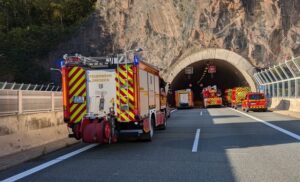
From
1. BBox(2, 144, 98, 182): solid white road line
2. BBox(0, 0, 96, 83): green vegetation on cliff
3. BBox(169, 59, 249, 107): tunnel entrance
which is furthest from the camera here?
BBox(0, 0, 96, 83): green vegetation on cliff

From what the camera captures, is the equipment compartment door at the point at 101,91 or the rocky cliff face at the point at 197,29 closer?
the equipment compartment door at the point at 101,91

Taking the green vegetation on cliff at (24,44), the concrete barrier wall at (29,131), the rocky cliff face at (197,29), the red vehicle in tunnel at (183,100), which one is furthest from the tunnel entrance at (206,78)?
the concrete barrier wall at (29,131)

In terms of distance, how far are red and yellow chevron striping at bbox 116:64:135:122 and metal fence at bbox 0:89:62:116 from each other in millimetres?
3165

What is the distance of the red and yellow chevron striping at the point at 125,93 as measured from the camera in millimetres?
13695

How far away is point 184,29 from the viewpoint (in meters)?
56.7

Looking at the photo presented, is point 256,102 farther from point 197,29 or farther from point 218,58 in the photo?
point 197,29

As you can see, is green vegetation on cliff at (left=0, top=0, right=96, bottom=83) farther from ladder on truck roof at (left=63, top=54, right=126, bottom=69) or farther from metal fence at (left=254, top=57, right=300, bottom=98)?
ladder on truck roof at (left=63, top=54, right=126, bottom=69)

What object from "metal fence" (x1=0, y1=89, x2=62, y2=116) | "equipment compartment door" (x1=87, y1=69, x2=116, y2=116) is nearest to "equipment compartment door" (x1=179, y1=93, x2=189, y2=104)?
"metal fence" (x1=0, y1=89, x2=62, y2=116)

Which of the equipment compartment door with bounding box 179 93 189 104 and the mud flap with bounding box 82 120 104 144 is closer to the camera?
the mud flap with bounding box 82 120 104 144

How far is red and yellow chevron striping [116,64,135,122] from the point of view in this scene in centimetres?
1370

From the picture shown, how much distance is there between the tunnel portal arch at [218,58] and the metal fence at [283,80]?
2456 mm

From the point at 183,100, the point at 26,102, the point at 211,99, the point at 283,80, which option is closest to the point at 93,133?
the point at 26,102

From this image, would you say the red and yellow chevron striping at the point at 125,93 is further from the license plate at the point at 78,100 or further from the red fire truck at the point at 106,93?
the license plate at the point at 78,100

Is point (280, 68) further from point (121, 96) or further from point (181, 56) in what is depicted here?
point (121, 96)
